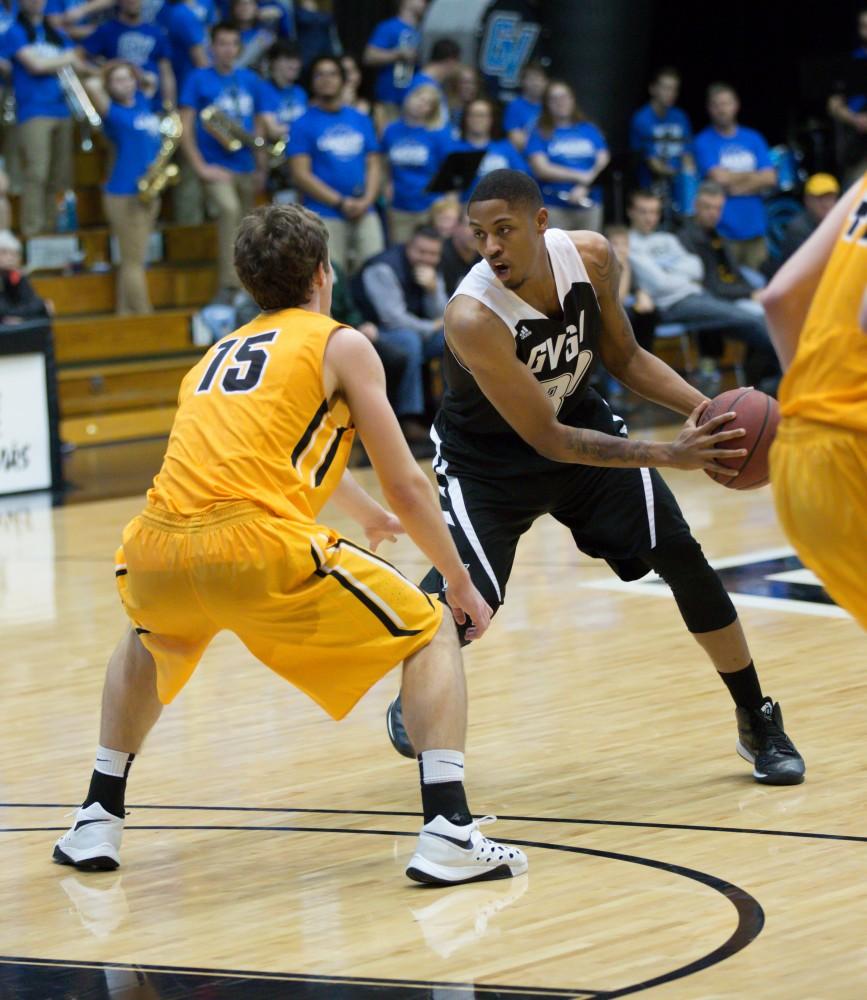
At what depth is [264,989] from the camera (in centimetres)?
330

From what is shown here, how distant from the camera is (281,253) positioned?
394 centimetres

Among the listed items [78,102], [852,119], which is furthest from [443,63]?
[852,119]

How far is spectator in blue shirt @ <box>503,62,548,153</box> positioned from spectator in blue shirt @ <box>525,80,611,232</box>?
2.01ft

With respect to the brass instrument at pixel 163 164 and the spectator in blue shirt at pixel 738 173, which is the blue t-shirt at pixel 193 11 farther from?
the spectator in blue shirt at pixel 738 173

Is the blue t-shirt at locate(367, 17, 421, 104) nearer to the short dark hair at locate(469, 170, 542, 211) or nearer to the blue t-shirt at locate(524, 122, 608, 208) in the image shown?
the blue t-shirt at locate(524, 122, 608, 208)

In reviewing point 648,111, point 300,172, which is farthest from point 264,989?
point 648,111

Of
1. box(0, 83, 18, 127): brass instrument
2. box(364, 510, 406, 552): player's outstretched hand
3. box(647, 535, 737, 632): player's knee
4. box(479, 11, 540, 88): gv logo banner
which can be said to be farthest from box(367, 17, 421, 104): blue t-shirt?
box(364, 510, 406, 552): player's outstretched hand

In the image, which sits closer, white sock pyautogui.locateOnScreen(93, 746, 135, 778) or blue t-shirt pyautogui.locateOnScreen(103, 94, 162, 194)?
white sock pyautogui.locateOnScreen(93, 746, 135, 778)

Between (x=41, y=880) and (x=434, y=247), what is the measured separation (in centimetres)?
839

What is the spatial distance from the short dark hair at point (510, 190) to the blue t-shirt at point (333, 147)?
8.60 metres

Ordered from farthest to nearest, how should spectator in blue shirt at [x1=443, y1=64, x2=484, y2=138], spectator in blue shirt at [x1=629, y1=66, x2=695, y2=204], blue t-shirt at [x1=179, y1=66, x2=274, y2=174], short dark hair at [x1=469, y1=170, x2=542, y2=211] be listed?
spectator in blue shirt at [x1=629, y1=66, x2=695, y2=204], spectator in blue shirt at [x1=443, y1=64, x2=484, y2=138], blue t-shirt at [x1=179, y1=66, x2=274, y2=174], short dark hair at [x1=469, y1=170, x2=542, y2=211]

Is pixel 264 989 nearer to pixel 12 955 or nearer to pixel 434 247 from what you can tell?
pixel 12 955

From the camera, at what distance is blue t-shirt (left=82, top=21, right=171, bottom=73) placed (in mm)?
13688

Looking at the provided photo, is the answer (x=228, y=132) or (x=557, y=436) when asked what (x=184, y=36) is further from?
(x=557, y=436)
